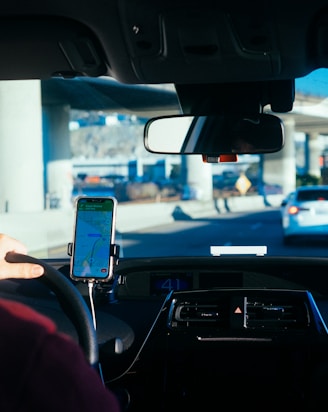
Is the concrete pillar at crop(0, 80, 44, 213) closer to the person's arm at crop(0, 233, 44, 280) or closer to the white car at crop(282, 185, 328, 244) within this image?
the white car at crop(282, 185, 328, 244)

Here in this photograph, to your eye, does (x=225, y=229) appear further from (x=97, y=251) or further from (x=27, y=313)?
(x=27, y=313)

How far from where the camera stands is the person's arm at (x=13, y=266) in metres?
1.87

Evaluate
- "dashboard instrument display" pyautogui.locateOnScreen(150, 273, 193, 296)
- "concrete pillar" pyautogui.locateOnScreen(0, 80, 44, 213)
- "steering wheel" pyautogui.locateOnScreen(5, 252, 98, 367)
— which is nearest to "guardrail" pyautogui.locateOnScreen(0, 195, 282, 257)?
"concrete pillar" pyautogui.locateOnScreen(0, 80, 44, 213)

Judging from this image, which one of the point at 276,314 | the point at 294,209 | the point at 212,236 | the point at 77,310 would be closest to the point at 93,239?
the point at 276,314

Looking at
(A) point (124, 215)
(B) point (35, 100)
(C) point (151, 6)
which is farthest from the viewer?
(A) point (124, 215)

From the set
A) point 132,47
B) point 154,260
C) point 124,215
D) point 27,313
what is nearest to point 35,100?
point 154,260

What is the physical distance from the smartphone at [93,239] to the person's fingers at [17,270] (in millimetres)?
2018

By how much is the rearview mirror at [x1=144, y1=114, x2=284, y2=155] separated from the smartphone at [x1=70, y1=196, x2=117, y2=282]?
16.9 inches

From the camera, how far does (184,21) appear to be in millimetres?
3084

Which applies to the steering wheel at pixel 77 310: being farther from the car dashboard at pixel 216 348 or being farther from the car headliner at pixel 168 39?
the car headliner at pixel 168 39

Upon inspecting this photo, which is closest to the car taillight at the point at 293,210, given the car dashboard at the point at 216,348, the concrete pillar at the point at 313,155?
the concrete pillar at the point at 313,155

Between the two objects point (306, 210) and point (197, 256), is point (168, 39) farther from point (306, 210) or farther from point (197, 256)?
point (306, 210)

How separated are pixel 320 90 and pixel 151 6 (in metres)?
1.79

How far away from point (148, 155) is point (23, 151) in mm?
2829
